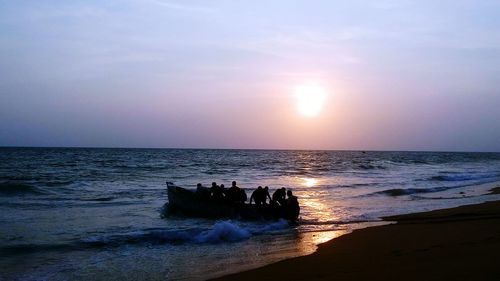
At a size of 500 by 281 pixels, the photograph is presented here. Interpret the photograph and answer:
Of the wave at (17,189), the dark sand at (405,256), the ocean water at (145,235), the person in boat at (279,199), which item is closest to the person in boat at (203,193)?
the ocean water at (145,235)

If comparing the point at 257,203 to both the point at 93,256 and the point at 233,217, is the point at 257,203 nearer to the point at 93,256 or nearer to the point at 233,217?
the point at 233,217

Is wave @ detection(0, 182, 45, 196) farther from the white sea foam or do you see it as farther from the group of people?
the white sea foam

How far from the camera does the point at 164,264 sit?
1091 cm

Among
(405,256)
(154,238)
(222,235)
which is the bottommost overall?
(154,238)

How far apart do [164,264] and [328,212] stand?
11172mm

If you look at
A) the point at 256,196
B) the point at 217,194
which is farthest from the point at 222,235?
A: the point at 217,194

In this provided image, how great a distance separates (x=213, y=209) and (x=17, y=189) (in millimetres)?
15573

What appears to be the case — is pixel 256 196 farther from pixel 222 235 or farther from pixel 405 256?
pixel 405 256

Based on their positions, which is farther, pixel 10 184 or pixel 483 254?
pixel 10 184

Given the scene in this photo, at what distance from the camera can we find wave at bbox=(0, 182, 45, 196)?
92.0ft

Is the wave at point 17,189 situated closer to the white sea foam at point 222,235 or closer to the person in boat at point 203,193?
the person in boat at point 203,193

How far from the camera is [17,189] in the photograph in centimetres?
2933

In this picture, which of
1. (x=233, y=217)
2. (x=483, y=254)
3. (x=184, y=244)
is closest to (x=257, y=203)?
(x=233, y=217)

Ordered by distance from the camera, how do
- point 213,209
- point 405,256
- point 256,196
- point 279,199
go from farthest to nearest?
point 213,209 → point 256,196 → point 279,199 → point 405,256
